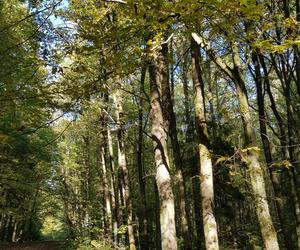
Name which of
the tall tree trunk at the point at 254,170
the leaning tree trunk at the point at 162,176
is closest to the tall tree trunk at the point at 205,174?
the tall tree trunk at the point at 254,170

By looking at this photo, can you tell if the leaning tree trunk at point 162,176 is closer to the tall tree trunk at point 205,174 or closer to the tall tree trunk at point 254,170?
the tall tree trunk at point 205,174

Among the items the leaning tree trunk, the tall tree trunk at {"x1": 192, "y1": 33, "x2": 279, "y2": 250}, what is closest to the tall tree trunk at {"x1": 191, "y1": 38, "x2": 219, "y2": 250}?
the tall tree trunk at {"x1": 192, "y1": 33, "x2": 279, "y2": 250}

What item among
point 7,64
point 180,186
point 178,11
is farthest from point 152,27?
point 7,64

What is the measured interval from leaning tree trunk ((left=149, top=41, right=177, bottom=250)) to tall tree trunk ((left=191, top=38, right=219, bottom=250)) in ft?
2.94

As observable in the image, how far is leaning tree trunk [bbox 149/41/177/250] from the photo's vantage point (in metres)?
5.54

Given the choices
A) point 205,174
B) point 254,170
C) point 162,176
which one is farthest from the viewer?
point 254,170

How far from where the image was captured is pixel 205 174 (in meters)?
6.66

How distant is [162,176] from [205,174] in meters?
1.27

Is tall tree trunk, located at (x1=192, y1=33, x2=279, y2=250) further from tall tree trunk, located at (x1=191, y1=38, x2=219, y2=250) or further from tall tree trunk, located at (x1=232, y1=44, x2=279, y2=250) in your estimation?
tall tree trunk, located at (x1=191, y1=38, x2=219, y2=250)

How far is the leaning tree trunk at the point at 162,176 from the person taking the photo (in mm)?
5539

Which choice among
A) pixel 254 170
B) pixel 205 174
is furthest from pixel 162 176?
pixel 254 170

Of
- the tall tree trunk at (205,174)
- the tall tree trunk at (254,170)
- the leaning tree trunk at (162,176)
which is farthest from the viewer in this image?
the tall tree trunk at (254,170)

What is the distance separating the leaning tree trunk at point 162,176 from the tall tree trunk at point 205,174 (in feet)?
2.94

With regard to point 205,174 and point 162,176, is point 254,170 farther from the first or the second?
point 162,176
